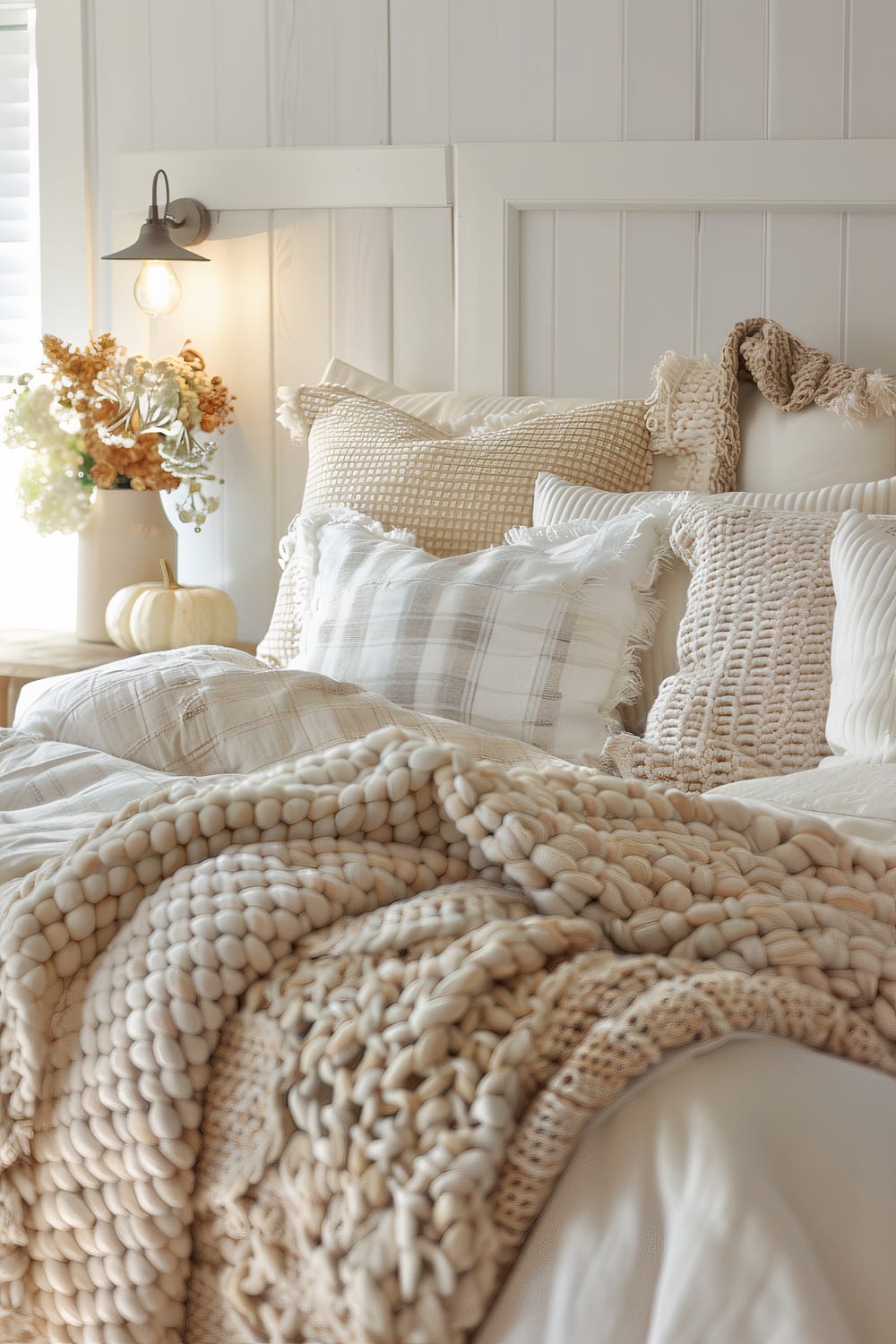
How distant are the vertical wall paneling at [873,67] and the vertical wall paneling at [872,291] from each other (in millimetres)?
160

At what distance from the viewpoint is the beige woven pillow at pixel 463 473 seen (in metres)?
1.97

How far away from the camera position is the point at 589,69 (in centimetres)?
240

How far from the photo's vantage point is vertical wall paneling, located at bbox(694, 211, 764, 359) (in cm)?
232

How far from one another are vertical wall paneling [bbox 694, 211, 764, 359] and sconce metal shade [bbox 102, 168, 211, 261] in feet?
3.20

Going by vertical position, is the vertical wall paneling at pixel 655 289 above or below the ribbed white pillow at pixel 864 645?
above

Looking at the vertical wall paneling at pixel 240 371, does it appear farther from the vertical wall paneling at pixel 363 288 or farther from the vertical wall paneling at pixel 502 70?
the vertical wall paneling at pixel 502 70

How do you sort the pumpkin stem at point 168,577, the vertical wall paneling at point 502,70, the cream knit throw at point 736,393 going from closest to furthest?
the cream knit throw at point 736,393 < the vertical wall paneling at point 502,70 < the pumpkin stem at point 168,577

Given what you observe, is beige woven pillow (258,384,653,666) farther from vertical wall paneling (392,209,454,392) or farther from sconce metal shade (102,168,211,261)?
sconce metal shade (102,168,211,261)

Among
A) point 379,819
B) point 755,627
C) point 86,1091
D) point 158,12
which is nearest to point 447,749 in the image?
point 379,819

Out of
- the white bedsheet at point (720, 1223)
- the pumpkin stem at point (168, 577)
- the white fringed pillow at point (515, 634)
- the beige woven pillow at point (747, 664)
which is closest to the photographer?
the white bedsheet at point (720, 1223)

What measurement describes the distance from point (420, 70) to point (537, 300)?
1.71 feet

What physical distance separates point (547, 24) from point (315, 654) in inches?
55.7

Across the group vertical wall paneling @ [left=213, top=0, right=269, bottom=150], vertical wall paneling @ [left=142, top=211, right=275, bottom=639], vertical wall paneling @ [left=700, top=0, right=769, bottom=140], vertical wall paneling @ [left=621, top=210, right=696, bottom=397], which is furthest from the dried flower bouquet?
vertical wall paneling @ [left=700, top=0, right=769, bottom=140]

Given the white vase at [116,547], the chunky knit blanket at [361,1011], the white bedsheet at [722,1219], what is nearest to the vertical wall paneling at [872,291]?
the white vase at [116,547]
